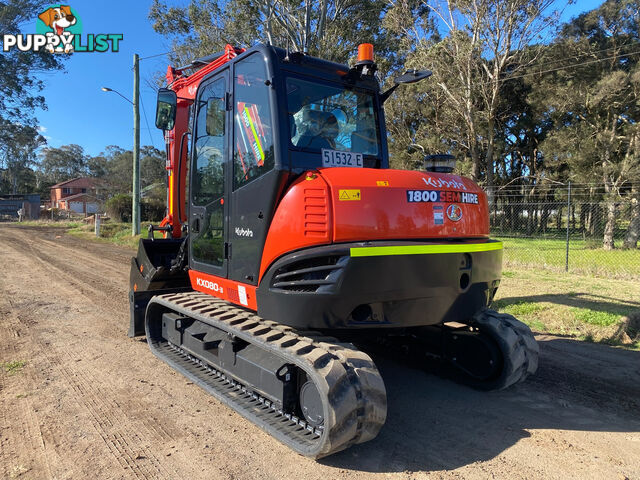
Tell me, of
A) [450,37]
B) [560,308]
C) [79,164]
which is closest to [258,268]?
[560,308]

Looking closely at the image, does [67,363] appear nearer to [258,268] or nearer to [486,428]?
[258,268]

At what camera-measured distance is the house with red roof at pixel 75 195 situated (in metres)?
66.0

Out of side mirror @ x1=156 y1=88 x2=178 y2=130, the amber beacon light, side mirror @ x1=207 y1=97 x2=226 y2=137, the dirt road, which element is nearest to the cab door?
side mirror @ x1=207 y1=97 x2=226 y2=137

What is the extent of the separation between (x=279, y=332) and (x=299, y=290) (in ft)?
1.66

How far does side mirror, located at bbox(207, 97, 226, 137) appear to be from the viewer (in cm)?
395

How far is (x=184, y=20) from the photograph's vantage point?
23.2 meters

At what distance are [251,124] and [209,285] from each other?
5.06 ft

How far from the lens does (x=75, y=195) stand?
71125mm

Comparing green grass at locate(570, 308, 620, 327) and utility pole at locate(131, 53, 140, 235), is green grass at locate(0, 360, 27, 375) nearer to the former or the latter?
green grass at locate(570, 308, 620, 327)

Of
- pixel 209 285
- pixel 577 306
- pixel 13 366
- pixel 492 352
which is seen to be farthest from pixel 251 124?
pixel 577 306

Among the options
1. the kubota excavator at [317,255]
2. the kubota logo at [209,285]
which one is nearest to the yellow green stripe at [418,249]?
the kubota excavator at [317,255]

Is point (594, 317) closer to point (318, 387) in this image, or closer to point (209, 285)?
point (318, 387)

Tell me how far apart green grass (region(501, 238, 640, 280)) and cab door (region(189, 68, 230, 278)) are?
377 inches

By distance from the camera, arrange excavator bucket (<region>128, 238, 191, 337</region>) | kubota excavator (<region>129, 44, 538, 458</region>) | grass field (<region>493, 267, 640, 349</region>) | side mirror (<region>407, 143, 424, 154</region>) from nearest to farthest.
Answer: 1. kubota excavator (<region>129, 44, 538, 458</region>)
2. excavator bucket (<region>128, 238, 191, 337</region>)
3. grass field (<region>493, 267, 640, 349</region>)
4. side mirror (<region>407, 143, 424, 154</region>)
